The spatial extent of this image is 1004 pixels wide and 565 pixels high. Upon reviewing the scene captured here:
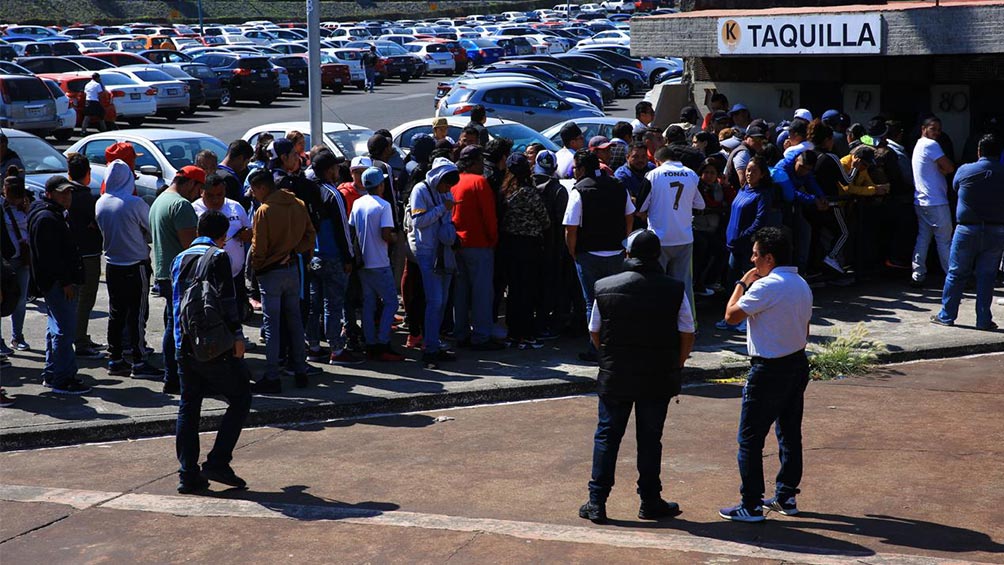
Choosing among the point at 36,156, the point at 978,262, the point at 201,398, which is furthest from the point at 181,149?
the point at 978,262

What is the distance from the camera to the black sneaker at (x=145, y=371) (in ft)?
35.5

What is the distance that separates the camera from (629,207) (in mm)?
11078

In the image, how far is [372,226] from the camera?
11.1 m

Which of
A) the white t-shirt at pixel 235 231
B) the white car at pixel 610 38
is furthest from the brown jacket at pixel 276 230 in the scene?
the white car at pixel 610 38

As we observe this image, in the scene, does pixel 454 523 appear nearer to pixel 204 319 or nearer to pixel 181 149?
pixel 204 319

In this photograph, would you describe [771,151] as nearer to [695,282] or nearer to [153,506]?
[695,282]

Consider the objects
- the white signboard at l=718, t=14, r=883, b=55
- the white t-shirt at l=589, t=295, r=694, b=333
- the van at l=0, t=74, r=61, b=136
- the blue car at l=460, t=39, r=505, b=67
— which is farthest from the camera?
the blue car at l=460, t=39, r=505, b=67

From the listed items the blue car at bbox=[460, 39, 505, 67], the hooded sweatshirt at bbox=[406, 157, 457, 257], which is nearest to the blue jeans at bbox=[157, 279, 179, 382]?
the hooded sweatshirt at bbox=[406, 157, 457, 257]

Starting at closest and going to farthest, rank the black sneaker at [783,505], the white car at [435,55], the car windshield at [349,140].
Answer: the black sneaker at [783,505] → the car windshield at [349,140] → the white car at [435,55]

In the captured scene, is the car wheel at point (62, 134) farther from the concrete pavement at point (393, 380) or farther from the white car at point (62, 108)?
the concrete pavement at point (393, 380)

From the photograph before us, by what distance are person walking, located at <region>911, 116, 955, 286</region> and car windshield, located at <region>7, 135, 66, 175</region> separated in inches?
454

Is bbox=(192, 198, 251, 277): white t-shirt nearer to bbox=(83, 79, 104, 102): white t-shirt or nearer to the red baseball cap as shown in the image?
the red baseball cap

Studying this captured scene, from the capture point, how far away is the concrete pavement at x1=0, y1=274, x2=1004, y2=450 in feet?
31.8

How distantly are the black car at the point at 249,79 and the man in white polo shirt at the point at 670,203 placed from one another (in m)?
29.4
